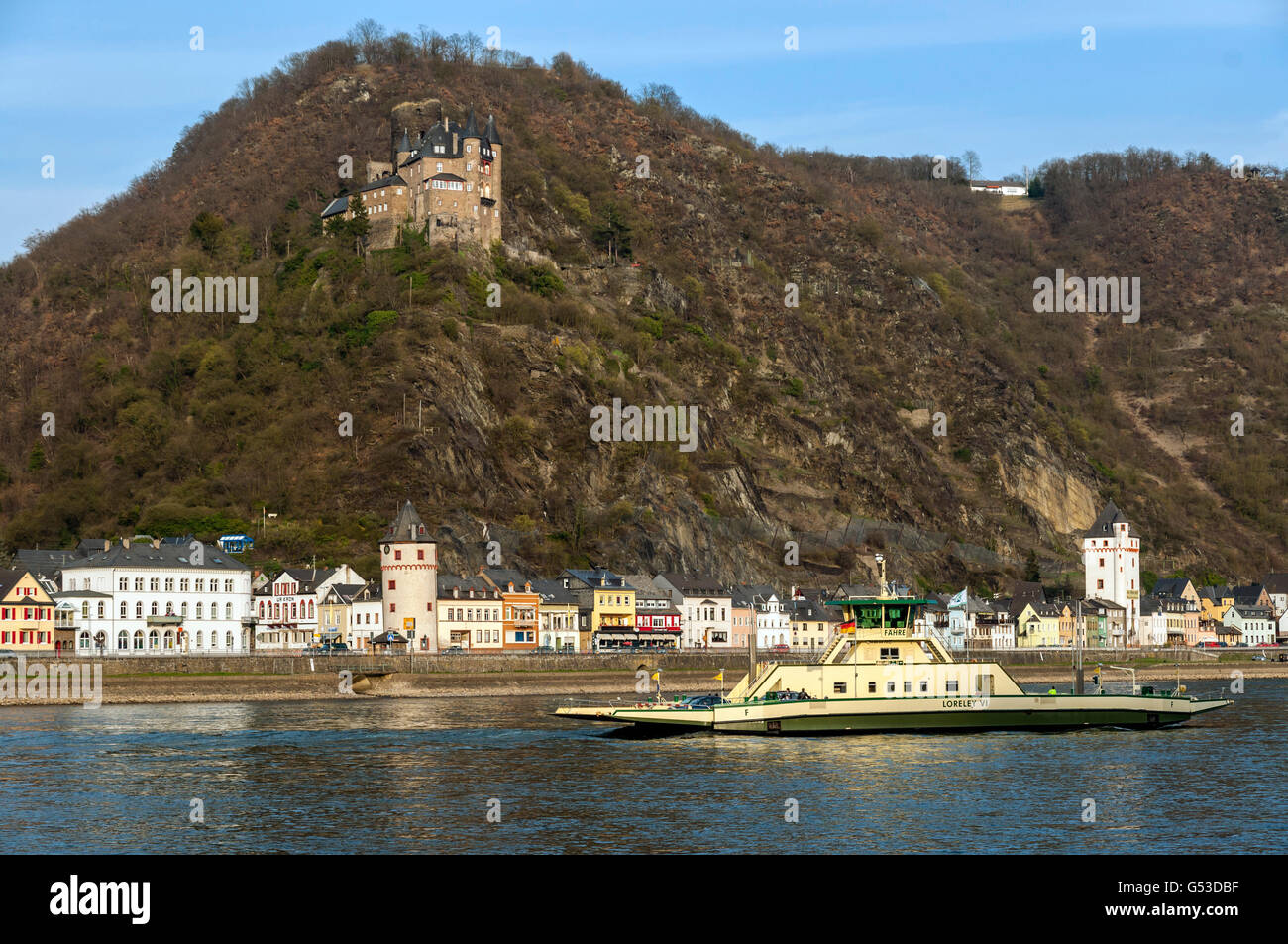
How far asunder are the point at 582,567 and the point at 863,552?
36.8 metres

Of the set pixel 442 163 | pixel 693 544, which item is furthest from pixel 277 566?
pixel 442 163

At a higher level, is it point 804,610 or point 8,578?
point 8,578

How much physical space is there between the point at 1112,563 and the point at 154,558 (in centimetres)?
10008

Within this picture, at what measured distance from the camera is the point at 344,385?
5404 inches

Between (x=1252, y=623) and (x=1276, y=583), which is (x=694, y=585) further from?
(x=1276, y=583)

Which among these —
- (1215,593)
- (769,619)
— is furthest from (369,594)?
(1215,593)

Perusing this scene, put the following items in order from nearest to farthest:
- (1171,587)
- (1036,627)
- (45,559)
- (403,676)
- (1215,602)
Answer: (403,676) → (45,559) → (1036,627) → (1171,587) → (1215,602)

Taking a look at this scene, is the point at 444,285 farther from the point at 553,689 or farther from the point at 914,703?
the point at 914,703

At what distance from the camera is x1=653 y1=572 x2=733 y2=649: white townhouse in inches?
5128

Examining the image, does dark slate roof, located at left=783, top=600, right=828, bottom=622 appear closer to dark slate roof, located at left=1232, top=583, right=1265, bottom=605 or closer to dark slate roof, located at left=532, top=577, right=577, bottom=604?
dark slate roof, located at left=532, top=577, right=577, bottom=604

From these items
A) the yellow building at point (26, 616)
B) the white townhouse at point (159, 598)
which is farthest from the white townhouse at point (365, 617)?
the yellow building at point (26, 616)

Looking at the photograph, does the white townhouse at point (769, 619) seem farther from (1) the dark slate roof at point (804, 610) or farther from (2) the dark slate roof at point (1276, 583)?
(2) the dark slate roof at point (1276, 583)

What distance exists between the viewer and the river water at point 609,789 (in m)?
37.0

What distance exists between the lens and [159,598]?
104938mm
